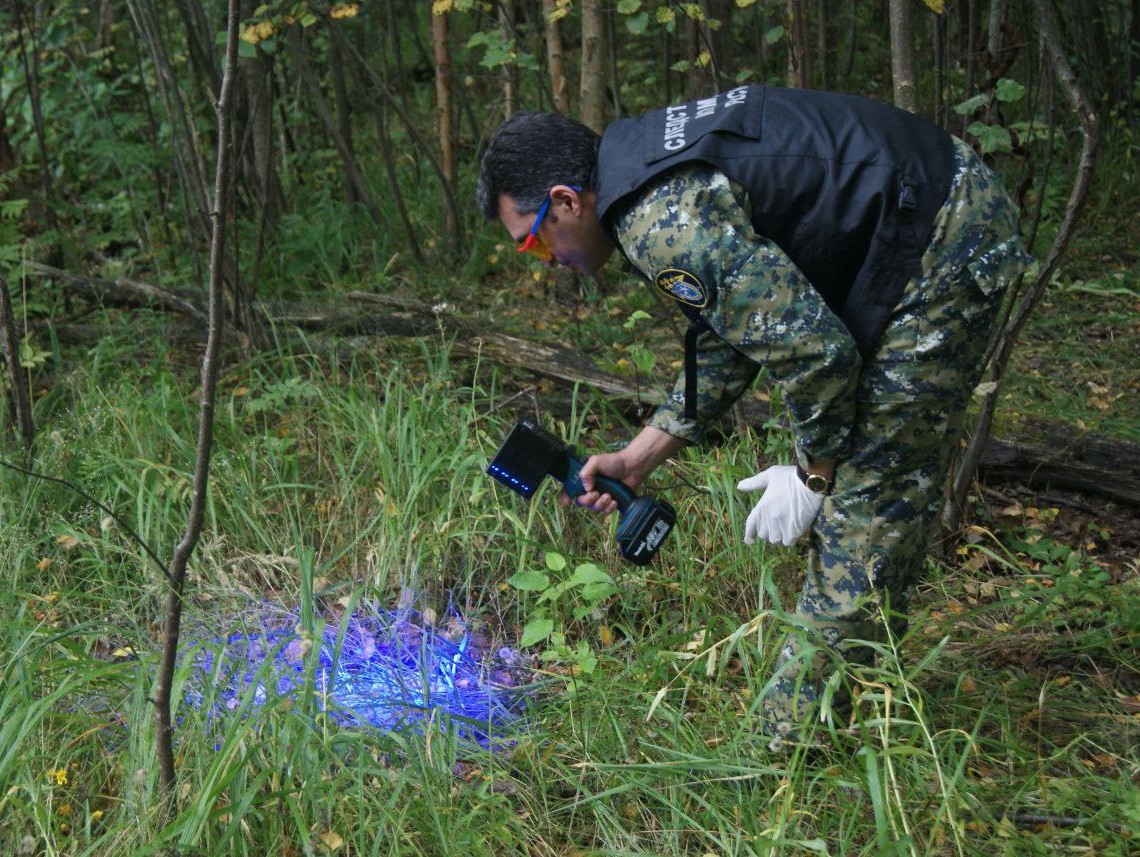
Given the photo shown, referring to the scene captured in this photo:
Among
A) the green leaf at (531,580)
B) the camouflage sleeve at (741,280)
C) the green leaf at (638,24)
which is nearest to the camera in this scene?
the camouflage sleeve at (741,280)

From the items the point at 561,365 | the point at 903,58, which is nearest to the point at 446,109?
the point at 561,365

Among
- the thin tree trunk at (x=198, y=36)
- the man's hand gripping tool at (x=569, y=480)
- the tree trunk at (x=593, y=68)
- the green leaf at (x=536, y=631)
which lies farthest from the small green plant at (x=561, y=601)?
the thin tree trunk at (x=198, y=36)

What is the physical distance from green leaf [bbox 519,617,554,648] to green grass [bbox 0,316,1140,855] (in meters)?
0.09

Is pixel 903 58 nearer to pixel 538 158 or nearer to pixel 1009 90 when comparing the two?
pixel 1009 90

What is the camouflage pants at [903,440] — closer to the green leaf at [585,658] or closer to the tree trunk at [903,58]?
the green leaf at [585,658]

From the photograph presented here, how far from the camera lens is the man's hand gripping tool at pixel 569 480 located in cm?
246

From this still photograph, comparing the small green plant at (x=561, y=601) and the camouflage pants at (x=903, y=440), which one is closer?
the camouflage pants at (x=903, y=440)

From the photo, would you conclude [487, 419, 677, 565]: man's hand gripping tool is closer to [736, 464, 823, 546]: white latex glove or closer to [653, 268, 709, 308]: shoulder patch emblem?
[736, 464, 823, 546]: white latex glove

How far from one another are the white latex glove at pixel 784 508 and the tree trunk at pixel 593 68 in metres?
2.68

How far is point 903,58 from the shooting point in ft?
10.2

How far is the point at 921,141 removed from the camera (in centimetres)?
215

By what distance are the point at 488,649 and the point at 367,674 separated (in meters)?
0.35

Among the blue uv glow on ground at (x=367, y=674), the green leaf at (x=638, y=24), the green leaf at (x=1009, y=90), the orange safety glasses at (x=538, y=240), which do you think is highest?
the green leaf at (x=638, y=24)

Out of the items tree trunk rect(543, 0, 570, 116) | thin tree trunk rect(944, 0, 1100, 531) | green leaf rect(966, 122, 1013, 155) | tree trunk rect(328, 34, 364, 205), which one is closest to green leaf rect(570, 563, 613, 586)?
Result: thin tree trunk rect(944, 0, 1100, 531)
